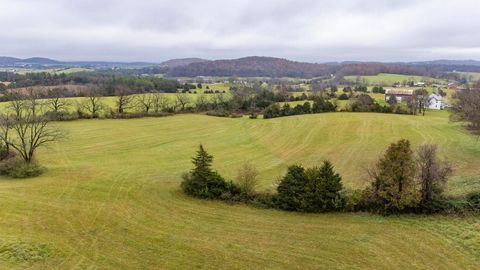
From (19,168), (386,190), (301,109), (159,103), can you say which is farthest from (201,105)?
(386,190)

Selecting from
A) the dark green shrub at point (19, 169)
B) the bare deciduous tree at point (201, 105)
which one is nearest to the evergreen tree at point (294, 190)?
the dark green shrub at point (19, 169)

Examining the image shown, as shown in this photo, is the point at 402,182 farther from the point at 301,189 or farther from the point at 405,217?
the point at 301,189

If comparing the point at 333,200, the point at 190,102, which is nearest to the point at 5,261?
the point at 333,200

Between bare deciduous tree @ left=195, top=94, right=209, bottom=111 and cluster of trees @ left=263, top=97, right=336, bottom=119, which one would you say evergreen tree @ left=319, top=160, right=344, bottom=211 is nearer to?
cluster of trees @ left=263, top=97, right=336, bottom=119

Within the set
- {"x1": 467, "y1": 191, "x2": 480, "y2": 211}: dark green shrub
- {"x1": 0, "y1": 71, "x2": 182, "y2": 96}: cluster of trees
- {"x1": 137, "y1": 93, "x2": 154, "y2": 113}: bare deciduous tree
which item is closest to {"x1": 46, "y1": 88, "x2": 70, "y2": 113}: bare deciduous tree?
{"x1": 137, "y1": 93, "x2": 154, "y2": 113}: bare deciduous tree

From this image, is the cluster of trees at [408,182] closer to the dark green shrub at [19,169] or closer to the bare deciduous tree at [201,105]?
the dark green shrub at [19,169]

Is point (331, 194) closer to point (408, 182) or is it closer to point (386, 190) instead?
point (386, 190)
